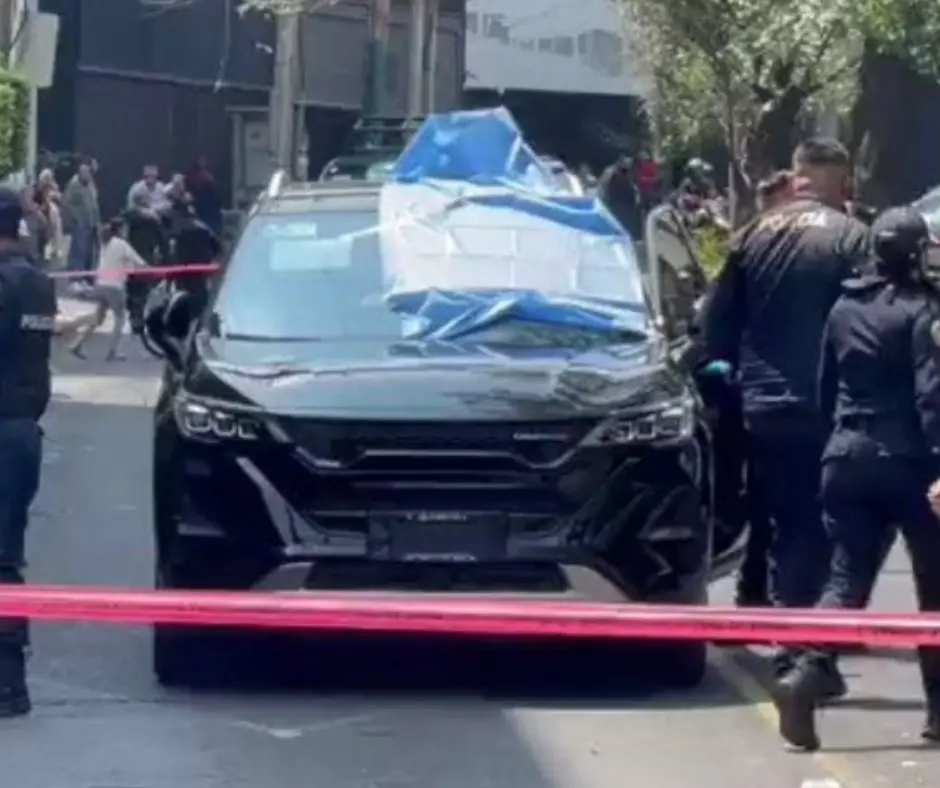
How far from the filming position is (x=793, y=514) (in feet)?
34.1

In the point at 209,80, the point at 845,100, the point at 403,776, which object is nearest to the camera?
the point at 403,776

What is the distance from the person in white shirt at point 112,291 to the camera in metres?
25.7

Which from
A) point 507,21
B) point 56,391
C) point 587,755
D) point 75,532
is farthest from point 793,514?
point 507,21

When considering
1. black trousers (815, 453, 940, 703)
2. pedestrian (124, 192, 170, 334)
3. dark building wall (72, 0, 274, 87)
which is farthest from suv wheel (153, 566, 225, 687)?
dark building wall (72, 0, 274, 87)

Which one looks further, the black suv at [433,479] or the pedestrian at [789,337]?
the pedestrian at [789,337]

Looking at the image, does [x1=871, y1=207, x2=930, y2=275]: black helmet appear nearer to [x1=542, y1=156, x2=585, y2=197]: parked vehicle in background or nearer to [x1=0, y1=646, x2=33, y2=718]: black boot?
[x1=542, y1=156, x2=585, y2=197]: parked vehicle in background

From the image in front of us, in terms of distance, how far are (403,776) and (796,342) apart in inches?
93.2

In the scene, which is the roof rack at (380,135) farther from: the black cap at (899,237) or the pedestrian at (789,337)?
the black cap at (899,237)

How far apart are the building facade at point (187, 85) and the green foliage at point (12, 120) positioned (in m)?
17.7

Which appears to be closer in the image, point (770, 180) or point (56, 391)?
point (770, 180)

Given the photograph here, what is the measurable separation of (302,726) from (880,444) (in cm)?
218

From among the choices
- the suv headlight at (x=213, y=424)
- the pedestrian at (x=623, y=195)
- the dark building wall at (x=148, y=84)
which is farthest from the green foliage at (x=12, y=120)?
the dark building wall at (x=148, y=84)

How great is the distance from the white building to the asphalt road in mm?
45153

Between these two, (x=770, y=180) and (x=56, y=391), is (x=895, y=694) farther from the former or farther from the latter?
(x=56, y=391)
